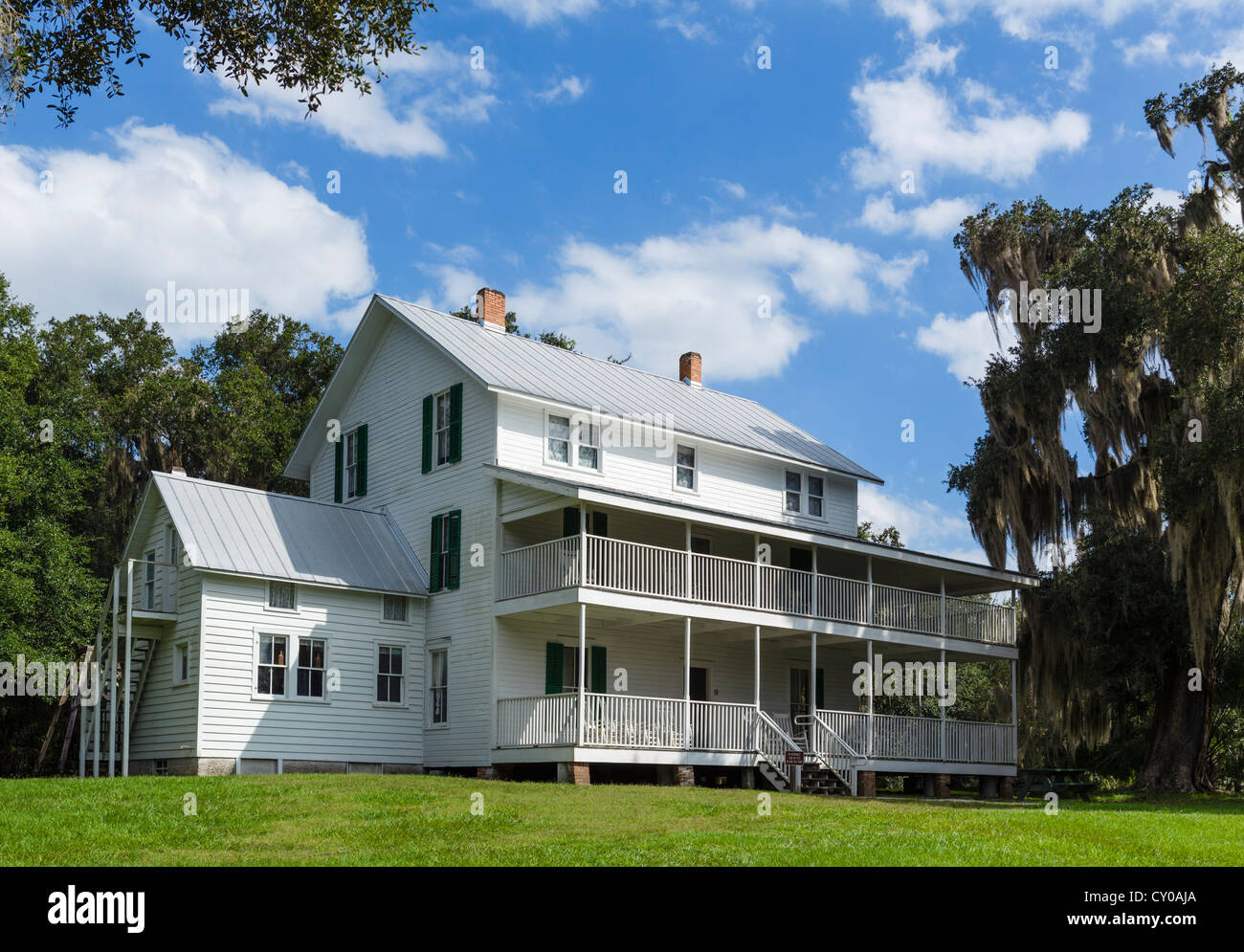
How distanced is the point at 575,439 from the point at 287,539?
19.5 feet

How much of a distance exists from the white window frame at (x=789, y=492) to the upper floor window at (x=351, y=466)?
947 centimetres

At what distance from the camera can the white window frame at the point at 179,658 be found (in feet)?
77.3

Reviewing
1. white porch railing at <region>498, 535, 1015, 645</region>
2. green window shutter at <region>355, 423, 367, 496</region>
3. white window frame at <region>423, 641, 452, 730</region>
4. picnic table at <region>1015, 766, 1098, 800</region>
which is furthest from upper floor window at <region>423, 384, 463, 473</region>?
picnic table at <region>1015, 766, 1098, 800</region>

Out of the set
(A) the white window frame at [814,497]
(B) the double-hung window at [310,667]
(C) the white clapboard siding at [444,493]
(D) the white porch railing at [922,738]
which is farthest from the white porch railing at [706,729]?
(A) the white window frame at [814,497]

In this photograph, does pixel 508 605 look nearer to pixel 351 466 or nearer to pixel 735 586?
pixel 735 586

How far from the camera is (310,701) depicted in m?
23.6

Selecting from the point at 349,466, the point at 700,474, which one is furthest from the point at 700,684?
the point at 349,466

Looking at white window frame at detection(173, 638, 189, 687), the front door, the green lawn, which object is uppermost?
white window frame at detection(173, 638, 189, 687)

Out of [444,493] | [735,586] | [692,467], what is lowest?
[735,586]

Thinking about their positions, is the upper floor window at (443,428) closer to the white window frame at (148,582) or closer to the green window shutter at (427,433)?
the green window shutter at (427,433)

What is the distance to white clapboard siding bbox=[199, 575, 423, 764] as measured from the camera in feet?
74.5

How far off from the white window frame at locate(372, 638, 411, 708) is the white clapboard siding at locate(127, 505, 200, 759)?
3267mm

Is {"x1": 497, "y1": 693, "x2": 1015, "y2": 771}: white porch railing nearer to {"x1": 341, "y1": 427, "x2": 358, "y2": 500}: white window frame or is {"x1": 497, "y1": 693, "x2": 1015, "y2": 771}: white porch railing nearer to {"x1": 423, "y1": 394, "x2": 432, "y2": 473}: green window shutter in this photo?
{"x1": 423, "y1": 394, "x2": 432, "y2": 473}: green window shutter
